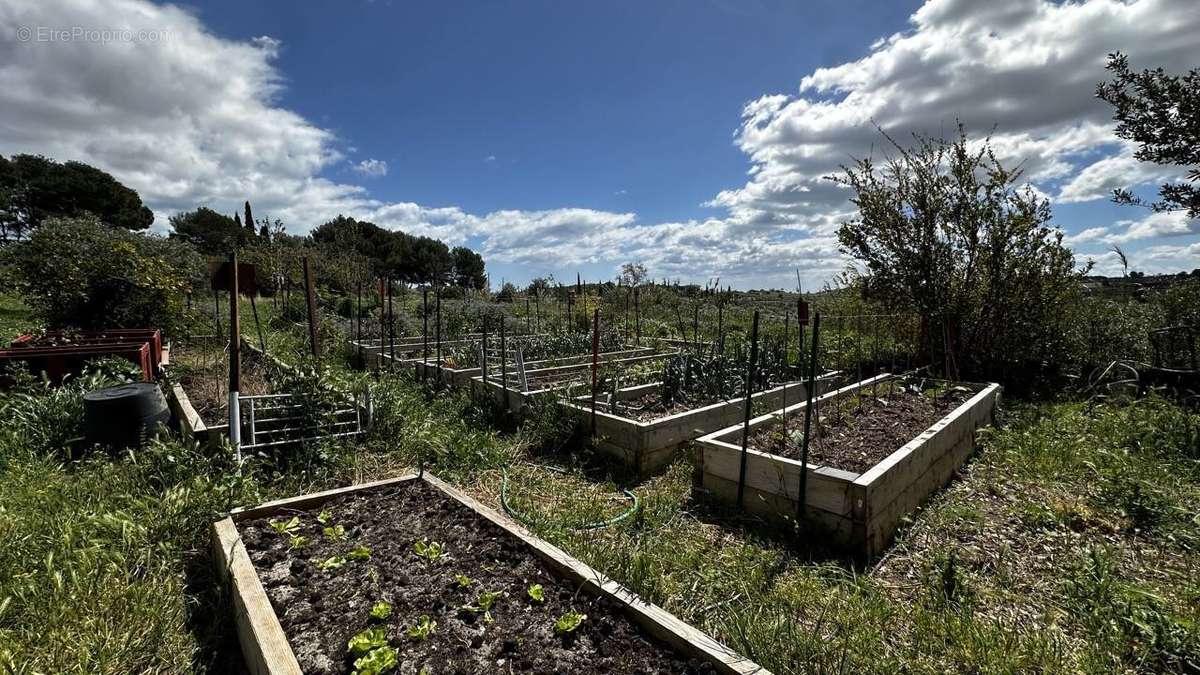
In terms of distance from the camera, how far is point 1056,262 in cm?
640

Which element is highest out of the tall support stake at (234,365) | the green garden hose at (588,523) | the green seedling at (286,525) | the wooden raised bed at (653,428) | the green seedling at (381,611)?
the tall support stake at (234,365)

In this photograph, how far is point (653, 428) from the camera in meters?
4.19

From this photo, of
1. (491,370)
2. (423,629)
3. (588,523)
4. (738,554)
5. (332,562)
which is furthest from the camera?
(491,370)

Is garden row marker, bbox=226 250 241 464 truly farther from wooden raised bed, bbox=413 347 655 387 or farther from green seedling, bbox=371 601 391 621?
wooden raised bed, bbox=413 347 655 387

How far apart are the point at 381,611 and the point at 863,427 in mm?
3740

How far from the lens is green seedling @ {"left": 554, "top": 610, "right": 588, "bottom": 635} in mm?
1960

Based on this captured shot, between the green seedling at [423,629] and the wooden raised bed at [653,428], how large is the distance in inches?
93.0

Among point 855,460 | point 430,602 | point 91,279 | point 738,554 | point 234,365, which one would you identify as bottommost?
point 738,554

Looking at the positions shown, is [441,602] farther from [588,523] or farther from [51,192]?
[51,192]

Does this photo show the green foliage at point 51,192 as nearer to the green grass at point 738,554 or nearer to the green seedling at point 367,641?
the green grass at point 738,554

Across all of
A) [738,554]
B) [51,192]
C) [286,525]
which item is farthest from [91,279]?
[51,192]

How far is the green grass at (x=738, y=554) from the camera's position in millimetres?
2029

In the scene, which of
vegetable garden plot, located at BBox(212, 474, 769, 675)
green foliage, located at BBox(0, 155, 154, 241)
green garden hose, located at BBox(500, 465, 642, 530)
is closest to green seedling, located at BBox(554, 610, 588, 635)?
vegetable garden plot, located at BBox(212, 474, 769, 675)

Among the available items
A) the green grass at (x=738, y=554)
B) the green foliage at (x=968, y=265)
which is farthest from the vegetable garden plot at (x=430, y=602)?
the green foliage at (x=968, y=265)
